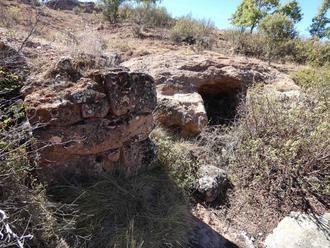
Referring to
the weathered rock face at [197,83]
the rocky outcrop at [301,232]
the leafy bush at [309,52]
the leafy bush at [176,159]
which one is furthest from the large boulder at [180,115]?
the leafy bush at [309,52]

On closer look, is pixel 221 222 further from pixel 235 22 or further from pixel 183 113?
pixel 235 22

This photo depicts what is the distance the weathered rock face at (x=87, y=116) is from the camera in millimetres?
2625

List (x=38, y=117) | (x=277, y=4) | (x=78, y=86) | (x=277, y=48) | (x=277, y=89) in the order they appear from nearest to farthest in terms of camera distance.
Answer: (x=38, y=117), (x=78, y=86), (x=277, y=89), (x=277, y=48), (x=277, y=4)

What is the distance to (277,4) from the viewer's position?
1598 cm

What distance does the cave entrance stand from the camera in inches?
222

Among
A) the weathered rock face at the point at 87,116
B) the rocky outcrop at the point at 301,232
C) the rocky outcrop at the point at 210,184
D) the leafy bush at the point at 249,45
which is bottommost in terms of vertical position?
the rocky outcrop at the point at 301,232

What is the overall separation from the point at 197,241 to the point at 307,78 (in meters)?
4.31

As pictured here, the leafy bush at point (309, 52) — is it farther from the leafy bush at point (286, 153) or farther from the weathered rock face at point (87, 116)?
the weathered rock face at point (87, 116)

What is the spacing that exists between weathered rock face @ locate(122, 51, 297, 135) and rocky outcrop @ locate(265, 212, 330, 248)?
1.85 metres

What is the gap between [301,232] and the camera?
3.42 metres

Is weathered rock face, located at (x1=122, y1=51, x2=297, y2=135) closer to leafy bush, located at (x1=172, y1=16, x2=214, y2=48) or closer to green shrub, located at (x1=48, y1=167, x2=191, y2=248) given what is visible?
green shrub, located at (x1=48, y1=167, x2=191, y2=248)

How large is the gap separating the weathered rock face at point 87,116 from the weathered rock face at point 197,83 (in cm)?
143

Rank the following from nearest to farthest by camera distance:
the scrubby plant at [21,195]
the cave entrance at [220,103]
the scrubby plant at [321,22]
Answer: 1. the scrubby plant at [21,195]
2. the cave entrance at [220,103]
3. the scrubby plant at [321,22]

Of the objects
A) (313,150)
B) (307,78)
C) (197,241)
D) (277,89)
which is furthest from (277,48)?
(197,241)
